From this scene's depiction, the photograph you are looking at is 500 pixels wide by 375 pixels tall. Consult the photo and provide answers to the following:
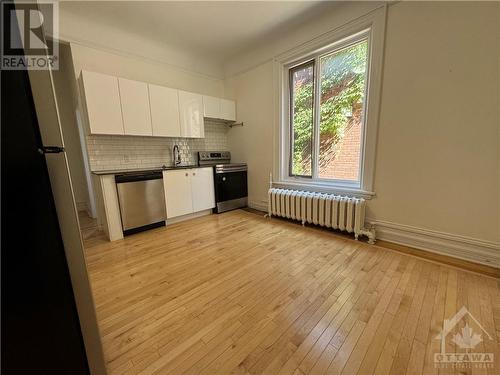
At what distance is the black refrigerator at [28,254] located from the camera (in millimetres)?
607

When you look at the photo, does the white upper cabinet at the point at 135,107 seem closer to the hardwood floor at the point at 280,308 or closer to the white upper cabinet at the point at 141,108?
the white upper cabinet at the point at 141,108

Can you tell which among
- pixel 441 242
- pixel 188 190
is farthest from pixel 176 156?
pixel 441 242

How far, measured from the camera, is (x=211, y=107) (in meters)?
3.78

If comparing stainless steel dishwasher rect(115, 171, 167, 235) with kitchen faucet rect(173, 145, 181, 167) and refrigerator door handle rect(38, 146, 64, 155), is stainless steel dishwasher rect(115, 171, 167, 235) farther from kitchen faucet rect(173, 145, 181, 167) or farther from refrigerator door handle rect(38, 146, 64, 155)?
refrigerator door handle rect(38, 146, 64, 155)

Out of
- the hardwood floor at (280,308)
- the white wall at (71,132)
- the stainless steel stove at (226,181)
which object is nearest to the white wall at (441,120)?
the hardwood floor at (280,308)

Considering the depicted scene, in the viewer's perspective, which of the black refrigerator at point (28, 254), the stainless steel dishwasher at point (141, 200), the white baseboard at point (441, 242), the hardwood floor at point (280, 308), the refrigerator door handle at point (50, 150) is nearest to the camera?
the black refrigerator at point (28, 254)

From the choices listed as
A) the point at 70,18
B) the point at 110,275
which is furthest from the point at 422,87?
the point at 70,18

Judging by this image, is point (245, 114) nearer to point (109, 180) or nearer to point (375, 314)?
point (109, 180)

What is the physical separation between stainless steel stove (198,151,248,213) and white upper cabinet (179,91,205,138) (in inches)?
16.2

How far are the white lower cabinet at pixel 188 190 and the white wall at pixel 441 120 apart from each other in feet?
8.29

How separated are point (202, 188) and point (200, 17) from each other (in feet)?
7.98

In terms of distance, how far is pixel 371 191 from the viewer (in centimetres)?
256

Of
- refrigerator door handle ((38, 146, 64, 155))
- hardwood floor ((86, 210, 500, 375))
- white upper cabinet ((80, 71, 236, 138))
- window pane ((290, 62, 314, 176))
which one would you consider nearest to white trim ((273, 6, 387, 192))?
window pane ((290, 62, 314, 176))

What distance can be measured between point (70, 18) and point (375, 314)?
4501 millimetres
